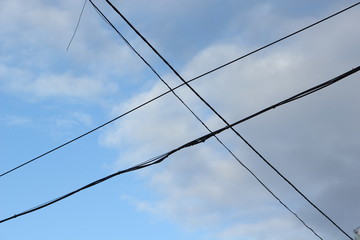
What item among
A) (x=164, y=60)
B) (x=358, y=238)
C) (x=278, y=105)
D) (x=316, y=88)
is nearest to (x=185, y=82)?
(x=164, y=60)

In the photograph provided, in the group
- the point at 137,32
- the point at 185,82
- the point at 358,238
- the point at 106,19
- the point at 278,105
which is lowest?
the point at 278,105

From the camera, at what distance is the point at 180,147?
231 inches

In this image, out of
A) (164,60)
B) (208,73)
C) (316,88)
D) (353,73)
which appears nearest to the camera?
(353,73)

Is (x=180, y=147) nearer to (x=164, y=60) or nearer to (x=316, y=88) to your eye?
(x=164, y=60)

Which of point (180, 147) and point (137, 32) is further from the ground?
point (137, 32)

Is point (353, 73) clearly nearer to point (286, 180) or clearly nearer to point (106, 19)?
point (286, 180)

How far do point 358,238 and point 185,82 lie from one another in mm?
21045

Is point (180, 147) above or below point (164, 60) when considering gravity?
below

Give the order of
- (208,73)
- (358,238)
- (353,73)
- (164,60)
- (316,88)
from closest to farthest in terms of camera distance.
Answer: (353,73), (316,88), (164,60), (208,73), (358,238)

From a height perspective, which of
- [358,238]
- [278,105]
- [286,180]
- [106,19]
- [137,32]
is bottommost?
[286,180]

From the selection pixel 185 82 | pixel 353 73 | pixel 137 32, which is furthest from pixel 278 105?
pixel 137 32

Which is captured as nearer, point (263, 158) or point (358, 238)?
point (263, 158)

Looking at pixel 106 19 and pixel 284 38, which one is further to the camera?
pixel 106 19

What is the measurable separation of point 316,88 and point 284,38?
3.59 feet
